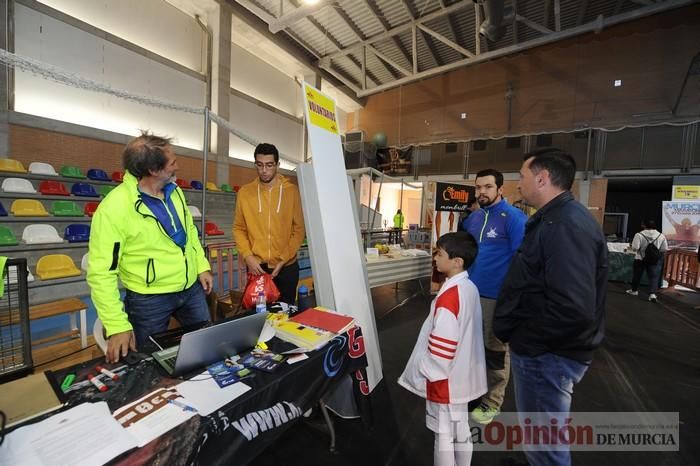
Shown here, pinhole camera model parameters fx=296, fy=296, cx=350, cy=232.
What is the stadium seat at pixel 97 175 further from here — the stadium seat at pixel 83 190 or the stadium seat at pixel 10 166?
the stadium seat at pixel 10 166

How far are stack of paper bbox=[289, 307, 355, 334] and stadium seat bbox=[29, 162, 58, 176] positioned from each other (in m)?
5.58

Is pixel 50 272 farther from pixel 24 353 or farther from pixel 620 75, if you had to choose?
pixel 620 75

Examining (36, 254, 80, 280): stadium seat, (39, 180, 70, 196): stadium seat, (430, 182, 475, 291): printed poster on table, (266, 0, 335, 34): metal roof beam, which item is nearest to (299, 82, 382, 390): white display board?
(430, 182, 475, 291): printed poster on table

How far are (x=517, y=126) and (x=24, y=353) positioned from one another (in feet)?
38.7

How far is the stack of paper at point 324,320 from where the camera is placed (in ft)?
4.45

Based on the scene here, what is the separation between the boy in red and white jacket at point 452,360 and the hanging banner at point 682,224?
776cm

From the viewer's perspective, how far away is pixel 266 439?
3.17 feet

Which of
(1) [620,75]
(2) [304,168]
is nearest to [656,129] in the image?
(1) [620,75]

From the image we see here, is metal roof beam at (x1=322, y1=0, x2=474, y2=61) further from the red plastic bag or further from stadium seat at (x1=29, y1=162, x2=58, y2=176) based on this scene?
the red plastic bag

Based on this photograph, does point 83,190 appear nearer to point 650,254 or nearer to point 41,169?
point 41,169

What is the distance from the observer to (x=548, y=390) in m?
1.19

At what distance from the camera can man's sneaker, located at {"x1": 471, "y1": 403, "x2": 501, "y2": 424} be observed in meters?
1.87

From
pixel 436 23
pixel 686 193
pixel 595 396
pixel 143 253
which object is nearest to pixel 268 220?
pixel 143 253

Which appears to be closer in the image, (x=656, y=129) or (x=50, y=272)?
(x=50, y=272)
